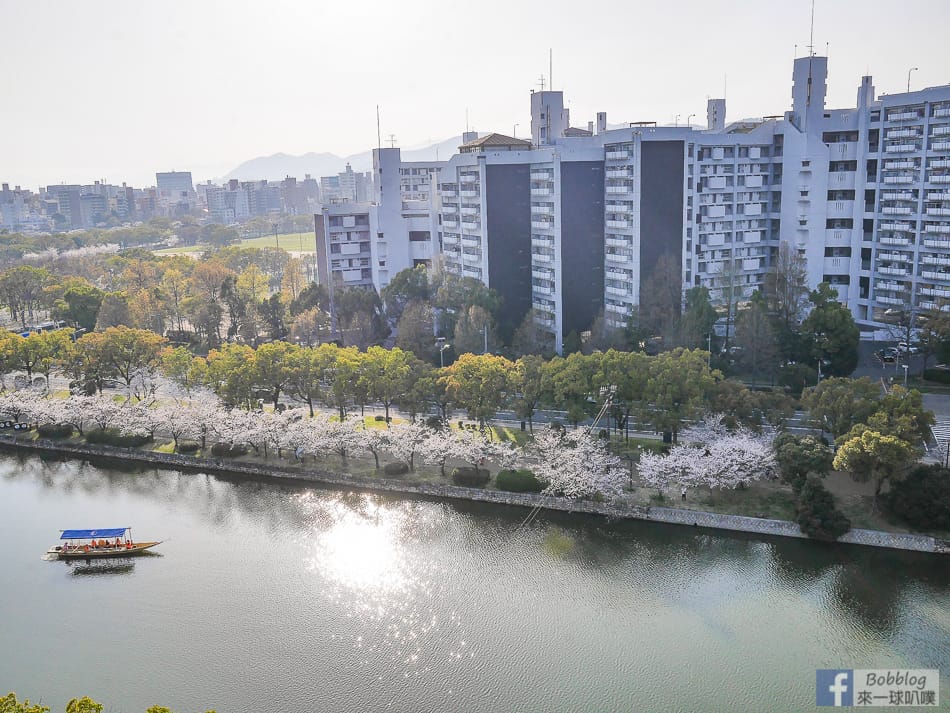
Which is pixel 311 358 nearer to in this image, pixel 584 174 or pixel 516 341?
pixel 516 341

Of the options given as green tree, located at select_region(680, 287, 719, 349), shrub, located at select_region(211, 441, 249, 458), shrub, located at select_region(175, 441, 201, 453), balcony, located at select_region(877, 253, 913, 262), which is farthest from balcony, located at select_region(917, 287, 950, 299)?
shrub, located at select_region(175, 441, 201, 453)

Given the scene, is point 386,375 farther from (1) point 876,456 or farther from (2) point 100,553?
(1) point 876,456

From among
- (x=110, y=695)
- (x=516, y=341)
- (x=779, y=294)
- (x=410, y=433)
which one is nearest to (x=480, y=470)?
(x=410, y=433)

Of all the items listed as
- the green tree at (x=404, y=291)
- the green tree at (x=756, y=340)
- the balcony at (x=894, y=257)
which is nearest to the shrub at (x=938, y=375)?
the green tree at (x=756, y=340)

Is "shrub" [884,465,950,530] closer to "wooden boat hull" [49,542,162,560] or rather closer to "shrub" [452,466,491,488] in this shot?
"shrub" [452,466,491,488]

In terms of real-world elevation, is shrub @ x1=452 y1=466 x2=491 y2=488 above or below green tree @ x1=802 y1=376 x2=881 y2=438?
below

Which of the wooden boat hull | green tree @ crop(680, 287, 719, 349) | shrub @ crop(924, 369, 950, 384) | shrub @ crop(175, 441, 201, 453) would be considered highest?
green tree @ crop(680, 287, 719, 349)
